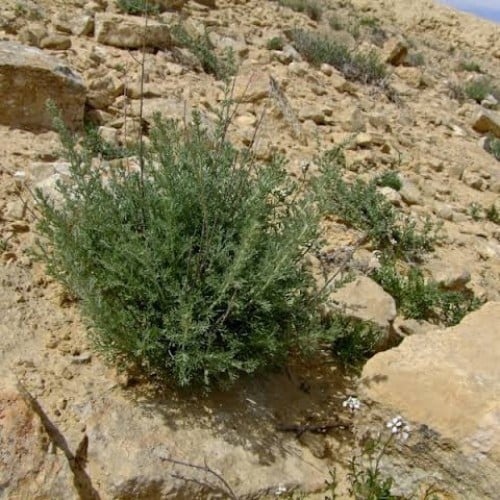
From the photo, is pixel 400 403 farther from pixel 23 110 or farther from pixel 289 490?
pixel 23 110

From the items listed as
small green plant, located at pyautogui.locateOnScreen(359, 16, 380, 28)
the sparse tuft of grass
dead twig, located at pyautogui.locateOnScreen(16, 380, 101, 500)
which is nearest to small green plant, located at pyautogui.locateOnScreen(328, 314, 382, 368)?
dead twig, located at pyautogui.locateOnScreen(16, 380, 101, 500)

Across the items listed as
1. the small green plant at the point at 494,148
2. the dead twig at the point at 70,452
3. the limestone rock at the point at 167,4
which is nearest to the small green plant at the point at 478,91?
the small green plant at the point at 494,148

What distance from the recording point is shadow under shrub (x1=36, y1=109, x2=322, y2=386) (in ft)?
7.69

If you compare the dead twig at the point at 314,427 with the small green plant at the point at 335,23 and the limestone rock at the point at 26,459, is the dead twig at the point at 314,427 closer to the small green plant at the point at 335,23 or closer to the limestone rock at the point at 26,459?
the limestone rock at the point at 26,459

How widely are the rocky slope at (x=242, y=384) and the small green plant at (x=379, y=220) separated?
12 cm

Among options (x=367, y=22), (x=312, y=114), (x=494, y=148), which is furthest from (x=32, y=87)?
(x=367, y=22)

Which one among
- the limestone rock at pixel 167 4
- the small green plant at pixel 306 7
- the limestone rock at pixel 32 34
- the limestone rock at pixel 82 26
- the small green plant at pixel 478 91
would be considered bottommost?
the small green plant at pixel 478 91

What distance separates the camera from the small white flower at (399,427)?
87.9 inches

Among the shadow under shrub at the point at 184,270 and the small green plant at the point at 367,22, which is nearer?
the shadow under shrub at the point at 184,270

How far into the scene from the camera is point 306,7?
9.28 metres

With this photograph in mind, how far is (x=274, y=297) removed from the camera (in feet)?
8.45

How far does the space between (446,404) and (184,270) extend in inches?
48.6

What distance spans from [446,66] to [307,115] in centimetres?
624

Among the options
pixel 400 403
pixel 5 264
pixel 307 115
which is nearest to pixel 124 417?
pixel 5 264
